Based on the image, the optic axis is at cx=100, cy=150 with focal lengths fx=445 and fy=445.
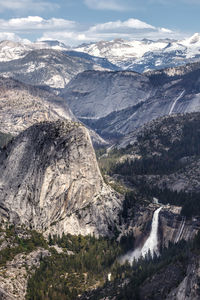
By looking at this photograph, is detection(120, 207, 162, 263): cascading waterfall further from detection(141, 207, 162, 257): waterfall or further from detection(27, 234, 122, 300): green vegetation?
detection(27, 234, 122, 300): green vegetation

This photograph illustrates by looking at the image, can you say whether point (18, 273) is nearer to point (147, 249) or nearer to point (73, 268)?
point (73, 268)

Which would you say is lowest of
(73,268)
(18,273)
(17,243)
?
(73,268)

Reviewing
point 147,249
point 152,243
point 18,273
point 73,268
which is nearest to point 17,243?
point 18,273

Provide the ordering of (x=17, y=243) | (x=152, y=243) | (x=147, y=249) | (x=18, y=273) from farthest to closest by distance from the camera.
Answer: (x=152, y=243), (x=147, y=249), (x=17, y=243), (x=18, y=273)

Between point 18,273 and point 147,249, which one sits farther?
point 147,249

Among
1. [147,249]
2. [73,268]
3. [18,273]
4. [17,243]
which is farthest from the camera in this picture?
[147,249]

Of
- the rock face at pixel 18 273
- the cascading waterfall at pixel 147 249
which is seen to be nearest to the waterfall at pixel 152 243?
the cascading waterfall at pixel 147 249

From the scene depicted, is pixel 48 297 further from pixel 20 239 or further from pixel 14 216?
pixel 14 216

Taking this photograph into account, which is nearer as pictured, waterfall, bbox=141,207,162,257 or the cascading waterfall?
the cascading waterfall

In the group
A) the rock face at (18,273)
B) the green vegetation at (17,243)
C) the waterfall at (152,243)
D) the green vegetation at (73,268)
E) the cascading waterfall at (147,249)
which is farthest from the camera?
the waterfall at (152,243)

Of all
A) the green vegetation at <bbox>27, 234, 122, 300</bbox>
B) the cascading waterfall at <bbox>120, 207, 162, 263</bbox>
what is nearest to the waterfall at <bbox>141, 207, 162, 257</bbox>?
the cascading waterfall at <bbox>120, 207, 162, 263</bbox>

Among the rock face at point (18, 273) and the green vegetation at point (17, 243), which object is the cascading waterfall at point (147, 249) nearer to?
the rock face at point (18, 273)

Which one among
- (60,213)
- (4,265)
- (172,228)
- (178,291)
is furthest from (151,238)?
(178,291)
